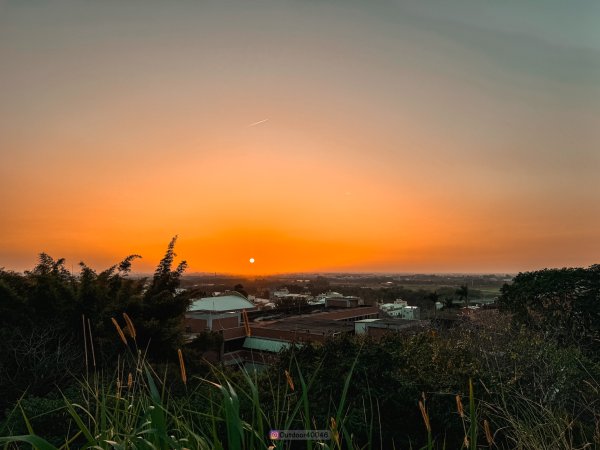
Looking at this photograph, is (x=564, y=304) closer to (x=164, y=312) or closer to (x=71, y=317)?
(x=164, y=312)

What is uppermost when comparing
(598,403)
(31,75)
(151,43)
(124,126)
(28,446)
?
(151,43)

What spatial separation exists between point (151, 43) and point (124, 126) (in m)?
2.24

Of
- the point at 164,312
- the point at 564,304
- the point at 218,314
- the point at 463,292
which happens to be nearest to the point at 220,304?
the point at 218,314

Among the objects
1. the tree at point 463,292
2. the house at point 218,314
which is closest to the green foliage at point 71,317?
the house at point 218,314

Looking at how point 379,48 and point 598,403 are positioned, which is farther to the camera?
point 379,48

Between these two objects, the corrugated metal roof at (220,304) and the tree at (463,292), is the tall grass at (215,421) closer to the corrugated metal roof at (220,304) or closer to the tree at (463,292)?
the corrugated metal roof at (220,304)

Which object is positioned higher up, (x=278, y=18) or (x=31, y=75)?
(x=278, y=18)

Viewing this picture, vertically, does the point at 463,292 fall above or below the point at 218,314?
below

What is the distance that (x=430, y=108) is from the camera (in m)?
12.3

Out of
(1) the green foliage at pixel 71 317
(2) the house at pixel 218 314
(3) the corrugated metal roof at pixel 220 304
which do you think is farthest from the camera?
(3) the corrugated metal roof at pixel 220 304

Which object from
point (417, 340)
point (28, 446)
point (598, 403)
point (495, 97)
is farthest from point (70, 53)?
point (598, 403)

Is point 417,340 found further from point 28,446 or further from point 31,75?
point 31,75

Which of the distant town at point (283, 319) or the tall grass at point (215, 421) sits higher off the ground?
the tall grass at point (215, 421)

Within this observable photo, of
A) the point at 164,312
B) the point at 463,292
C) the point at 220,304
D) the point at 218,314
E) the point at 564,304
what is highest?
the point at 164,312
